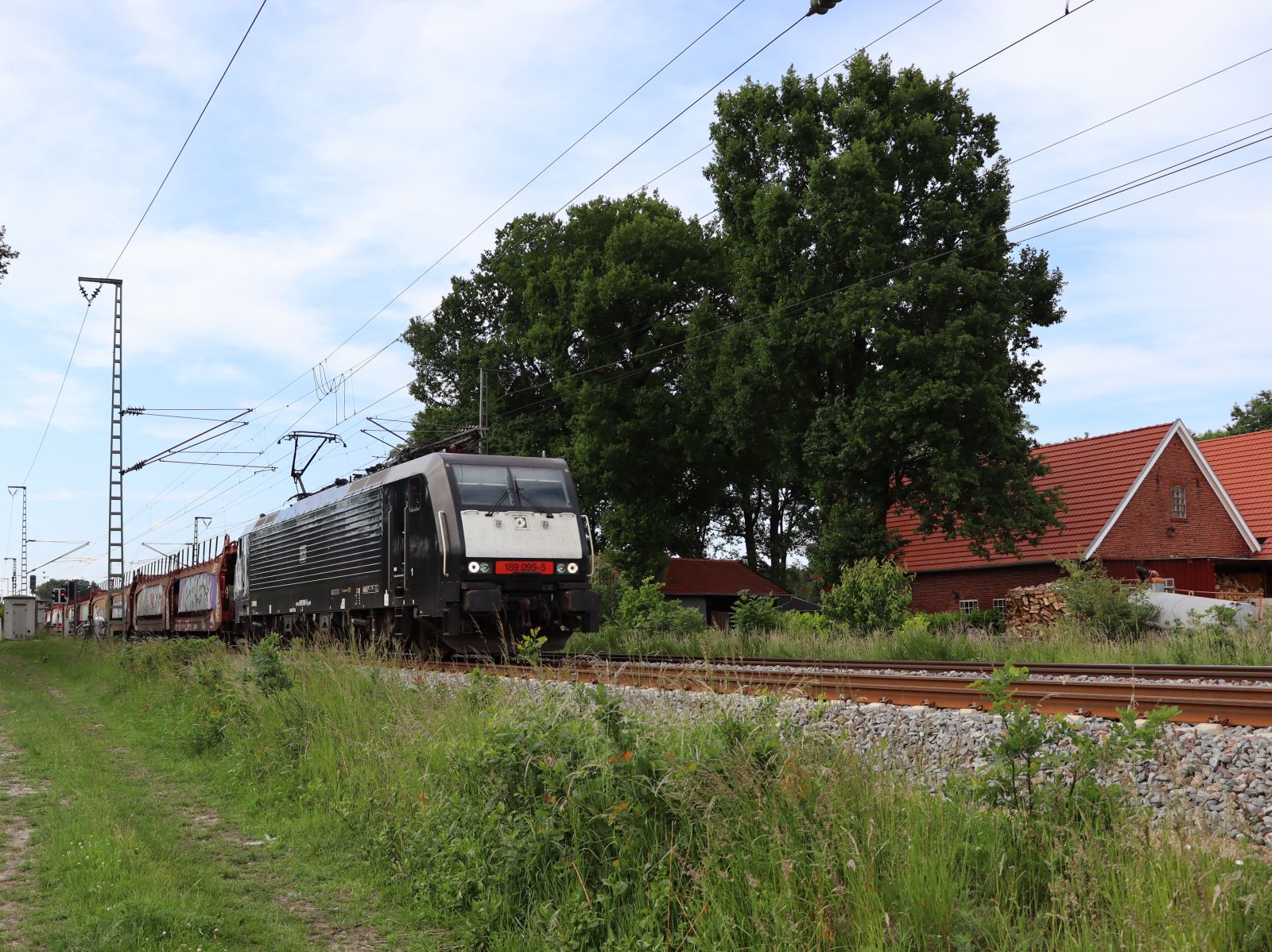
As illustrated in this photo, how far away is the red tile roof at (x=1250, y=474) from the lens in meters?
37.6

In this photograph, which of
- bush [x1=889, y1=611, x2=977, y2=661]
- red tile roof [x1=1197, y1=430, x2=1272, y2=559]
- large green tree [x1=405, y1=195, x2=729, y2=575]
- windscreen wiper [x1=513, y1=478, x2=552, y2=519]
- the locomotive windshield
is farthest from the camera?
large green tree [x1=405, y1=195, x2=729, y2=575]

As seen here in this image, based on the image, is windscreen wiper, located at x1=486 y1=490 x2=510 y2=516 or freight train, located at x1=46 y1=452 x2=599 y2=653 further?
windscreen wiper, located at x1=486 y1=490 x2=510 y2=516

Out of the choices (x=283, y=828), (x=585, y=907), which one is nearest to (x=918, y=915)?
(x=585, y=907)

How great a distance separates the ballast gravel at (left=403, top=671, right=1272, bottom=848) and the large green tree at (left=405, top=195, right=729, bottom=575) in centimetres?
3044

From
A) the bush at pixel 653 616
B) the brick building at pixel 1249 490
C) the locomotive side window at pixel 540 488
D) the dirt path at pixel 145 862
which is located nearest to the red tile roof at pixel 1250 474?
the brick building at pixel 1249 490

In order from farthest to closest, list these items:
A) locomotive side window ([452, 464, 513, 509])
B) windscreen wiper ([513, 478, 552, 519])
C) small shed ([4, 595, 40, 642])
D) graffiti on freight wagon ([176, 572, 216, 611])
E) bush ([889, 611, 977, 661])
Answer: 1. small shed ([4, 595, 40, 642])
2. graffiti on freight wagon ([176, 572, 216, 611])
3. windscreen wiper ([513, 478, 552, 519])
4. locomotive side window ([452, 464, 513, 509])
5. bush ([889, 611, 977, 661])

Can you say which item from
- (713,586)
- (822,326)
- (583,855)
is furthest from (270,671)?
(713,586)

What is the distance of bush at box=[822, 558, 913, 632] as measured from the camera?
21.5m

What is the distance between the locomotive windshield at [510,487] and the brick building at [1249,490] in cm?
2507

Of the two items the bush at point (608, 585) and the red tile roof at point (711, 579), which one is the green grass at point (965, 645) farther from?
the red tile roof at point (711, 579)

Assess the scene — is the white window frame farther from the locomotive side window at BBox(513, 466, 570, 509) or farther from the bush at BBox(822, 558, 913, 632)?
the locomotive side window at BBox(513, 466, 570, 509)

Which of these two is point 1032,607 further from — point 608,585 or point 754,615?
point 608,585

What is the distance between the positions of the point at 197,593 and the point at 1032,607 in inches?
1085

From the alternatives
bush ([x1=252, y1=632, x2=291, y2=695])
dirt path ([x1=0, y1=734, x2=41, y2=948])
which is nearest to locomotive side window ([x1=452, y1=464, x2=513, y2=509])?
bush ([x1=252, y1=632, x2=291, y2=695])
